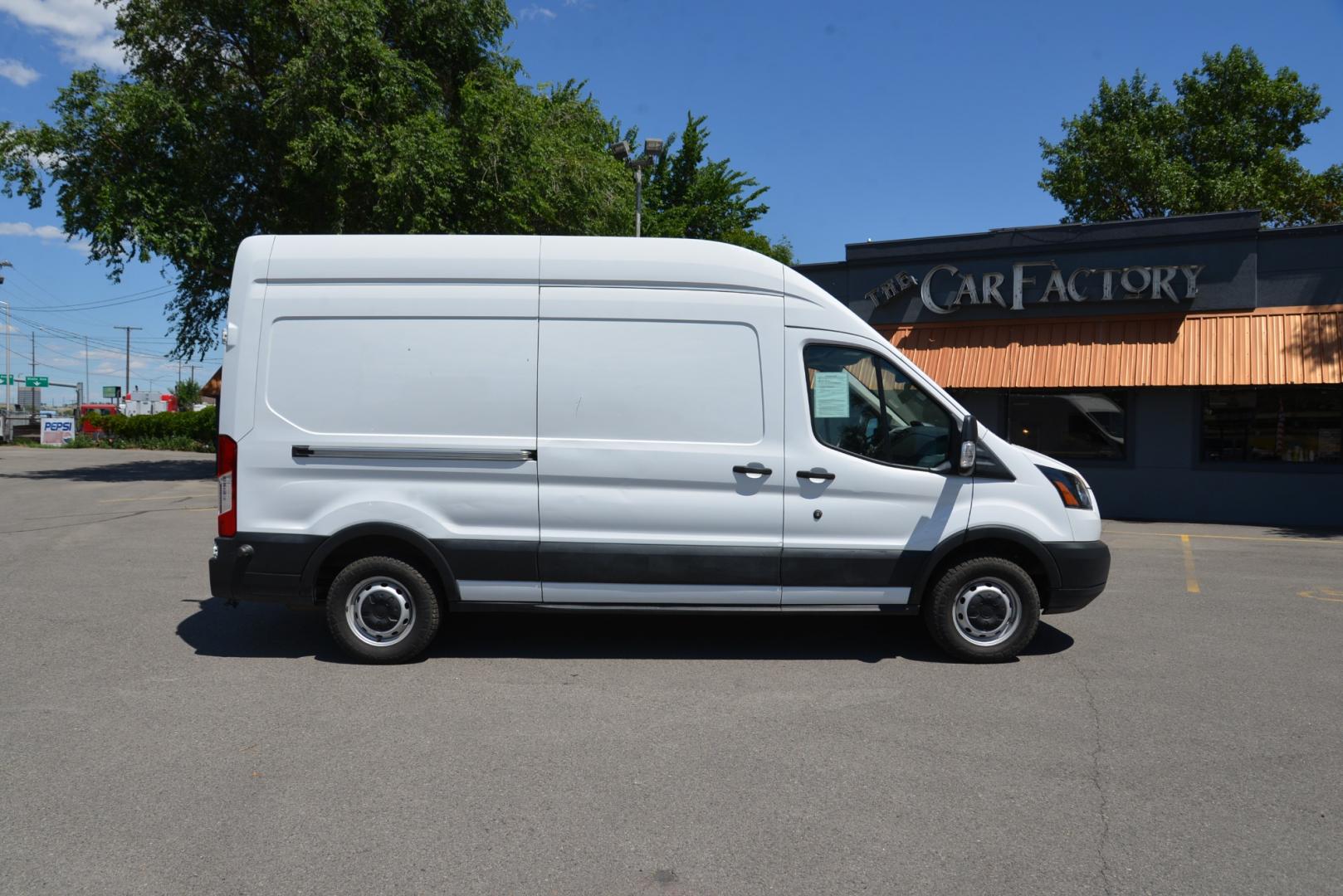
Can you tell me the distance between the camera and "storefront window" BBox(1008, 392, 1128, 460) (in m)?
15.8

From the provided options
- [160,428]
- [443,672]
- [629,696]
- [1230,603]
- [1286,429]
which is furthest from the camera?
[160,428]

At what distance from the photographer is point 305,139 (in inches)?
780

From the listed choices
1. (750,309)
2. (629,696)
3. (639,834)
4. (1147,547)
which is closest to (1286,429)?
(1147,547)

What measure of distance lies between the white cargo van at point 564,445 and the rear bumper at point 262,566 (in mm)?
14

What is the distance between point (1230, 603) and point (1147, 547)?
12.7 feet

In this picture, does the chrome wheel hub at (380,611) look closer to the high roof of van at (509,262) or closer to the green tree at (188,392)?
the high roof of van at (509,262)

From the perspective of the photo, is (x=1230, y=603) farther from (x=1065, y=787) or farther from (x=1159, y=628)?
(x=1065, y=787)

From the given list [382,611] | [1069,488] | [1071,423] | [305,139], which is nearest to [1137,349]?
[1071,423]

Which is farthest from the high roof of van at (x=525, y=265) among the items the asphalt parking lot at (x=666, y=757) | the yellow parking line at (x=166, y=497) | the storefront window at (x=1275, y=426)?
the yellow parking line at (x=166, y=497)

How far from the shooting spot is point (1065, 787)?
4.08 meters

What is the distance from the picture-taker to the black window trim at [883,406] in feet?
19.2

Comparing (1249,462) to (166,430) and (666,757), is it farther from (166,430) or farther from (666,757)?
(166,430)

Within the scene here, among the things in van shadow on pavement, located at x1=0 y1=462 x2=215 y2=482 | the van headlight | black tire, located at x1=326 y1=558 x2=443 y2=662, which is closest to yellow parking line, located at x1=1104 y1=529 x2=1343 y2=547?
the van headlight

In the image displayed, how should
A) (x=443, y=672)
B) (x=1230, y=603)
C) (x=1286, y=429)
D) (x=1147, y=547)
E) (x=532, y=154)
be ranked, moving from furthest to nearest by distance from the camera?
(x=532, y=154) → (x=1286, y=429) → (x=1147, y=547) → (x=1230, y=603) → (x=443, y=672)
